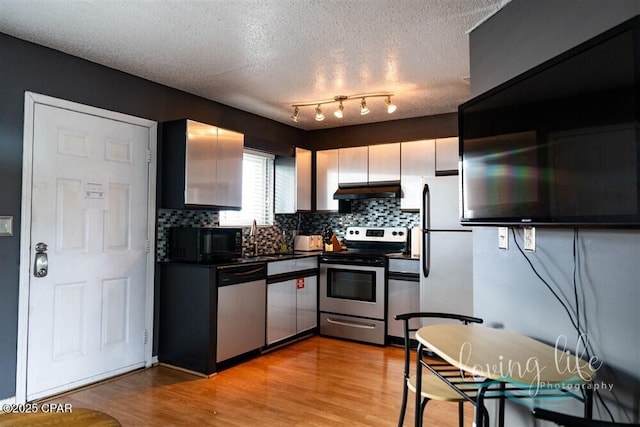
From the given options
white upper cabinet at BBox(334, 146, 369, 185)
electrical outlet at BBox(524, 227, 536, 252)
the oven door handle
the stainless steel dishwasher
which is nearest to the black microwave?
the stainless steel dishwasher

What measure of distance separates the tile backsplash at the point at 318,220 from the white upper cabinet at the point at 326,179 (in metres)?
0.17

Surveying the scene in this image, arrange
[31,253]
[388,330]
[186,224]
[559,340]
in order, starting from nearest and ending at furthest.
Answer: [559,340]
[31,253]
[186,224]
[388,330]

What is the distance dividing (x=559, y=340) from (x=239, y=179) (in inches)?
120

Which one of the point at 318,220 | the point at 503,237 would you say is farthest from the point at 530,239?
the point at 318,220

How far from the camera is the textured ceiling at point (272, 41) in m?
2.40

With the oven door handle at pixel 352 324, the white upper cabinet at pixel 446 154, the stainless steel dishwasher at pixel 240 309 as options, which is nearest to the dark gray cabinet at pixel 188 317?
the stainless steel dishwasher at pixel 240 309

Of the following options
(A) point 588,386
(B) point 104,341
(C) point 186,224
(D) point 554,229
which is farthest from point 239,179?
(A) point 588,386

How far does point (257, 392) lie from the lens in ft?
10.2

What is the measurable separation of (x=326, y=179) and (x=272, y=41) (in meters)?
2.56

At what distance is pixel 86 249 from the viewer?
10.5 feet

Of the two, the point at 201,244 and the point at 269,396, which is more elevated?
the point at 201,244

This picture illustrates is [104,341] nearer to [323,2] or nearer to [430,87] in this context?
[323,2]

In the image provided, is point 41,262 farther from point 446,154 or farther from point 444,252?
point 446,154

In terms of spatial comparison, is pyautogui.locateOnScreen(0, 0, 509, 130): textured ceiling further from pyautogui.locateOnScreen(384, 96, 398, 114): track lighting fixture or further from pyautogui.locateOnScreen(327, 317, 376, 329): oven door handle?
pyautogui.locateOnScreen(327, 317, 376, 329): oven door handle
